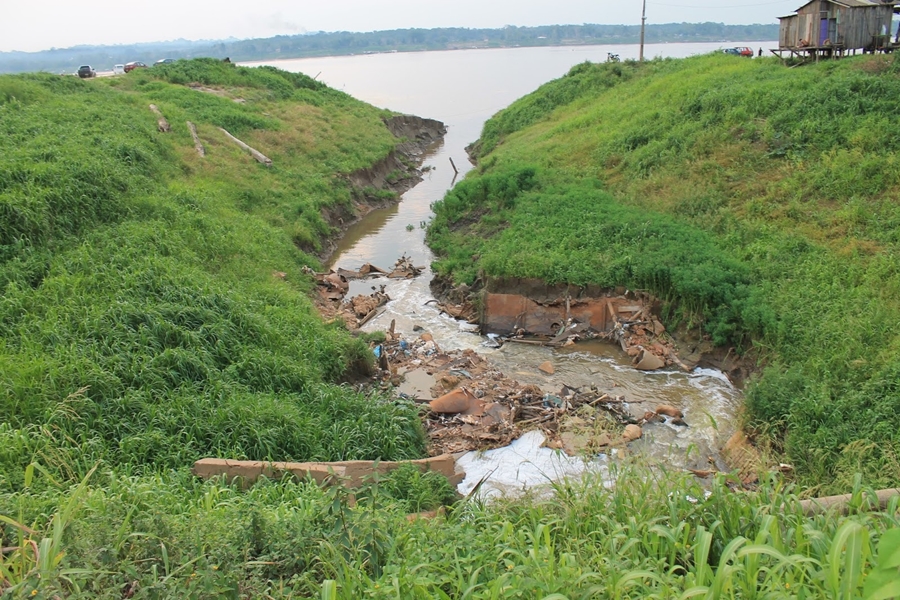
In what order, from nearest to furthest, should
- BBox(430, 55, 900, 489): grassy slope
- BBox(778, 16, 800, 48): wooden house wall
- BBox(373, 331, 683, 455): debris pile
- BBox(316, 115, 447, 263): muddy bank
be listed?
BBox(430, 55, 900, 489): grassy slope → BBox(373, 331, 683, 455): debris pile → BBox(778, 16, 800, 48): wooden house wall → BBox(316, 115, 447, 263): muddy bank

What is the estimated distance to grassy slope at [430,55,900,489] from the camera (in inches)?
352

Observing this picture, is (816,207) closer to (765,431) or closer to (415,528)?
(765,431)

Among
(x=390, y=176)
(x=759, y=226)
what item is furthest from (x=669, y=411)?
(x=390, y=176)

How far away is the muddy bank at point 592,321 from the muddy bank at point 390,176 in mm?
7381

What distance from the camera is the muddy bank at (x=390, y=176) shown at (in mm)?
22737

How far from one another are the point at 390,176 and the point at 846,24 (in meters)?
19.1

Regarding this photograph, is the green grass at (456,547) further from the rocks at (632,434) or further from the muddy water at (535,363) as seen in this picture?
the rocks at (632,434)

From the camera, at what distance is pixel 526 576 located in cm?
382

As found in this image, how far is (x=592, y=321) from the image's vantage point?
1372 centimetres

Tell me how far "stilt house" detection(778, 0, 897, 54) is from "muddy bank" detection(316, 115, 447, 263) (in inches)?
662

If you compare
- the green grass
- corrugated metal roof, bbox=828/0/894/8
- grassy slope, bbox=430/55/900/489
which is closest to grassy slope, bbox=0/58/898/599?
the green grass

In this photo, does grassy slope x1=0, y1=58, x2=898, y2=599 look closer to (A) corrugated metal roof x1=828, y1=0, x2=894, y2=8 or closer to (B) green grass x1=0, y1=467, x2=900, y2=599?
(B) green grass x1=0, y1=467, x2=900, y2=599

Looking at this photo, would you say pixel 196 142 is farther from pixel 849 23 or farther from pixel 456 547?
pixel 849 23

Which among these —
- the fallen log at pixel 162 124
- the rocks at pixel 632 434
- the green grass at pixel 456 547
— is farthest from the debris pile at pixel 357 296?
the green grass at pixel 456 547
